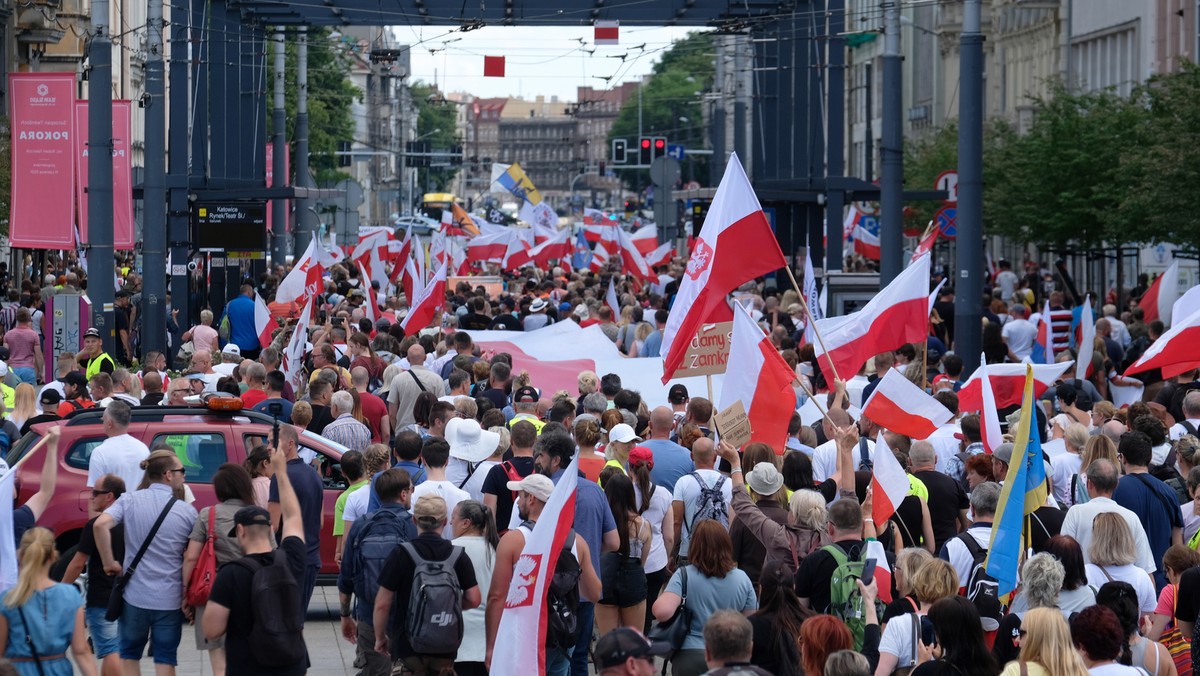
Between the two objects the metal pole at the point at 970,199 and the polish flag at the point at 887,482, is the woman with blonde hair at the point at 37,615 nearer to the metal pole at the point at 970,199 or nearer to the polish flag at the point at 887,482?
the polish flag at the point at 887,482

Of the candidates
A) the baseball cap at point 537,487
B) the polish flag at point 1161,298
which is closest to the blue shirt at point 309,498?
the baseball cap at point 537,487

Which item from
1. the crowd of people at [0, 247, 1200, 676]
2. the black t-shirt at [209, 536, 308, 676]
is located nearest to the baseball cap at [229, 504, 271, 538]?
the crowd of people at [0, 247, 1200, 676]

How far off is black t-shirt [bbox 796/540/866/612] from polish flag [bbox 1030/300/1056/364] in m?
13.0

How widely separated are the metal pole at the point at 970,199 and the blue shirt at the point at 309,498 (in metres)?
11.4

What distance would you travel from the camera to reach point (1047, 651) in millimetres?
7008

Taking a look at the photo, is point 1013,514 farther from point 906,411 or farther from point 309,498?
point 309,498

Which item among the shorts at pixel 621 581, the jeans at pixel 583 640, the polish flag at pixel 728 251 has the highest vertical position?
the polish flag at pixel 728 251

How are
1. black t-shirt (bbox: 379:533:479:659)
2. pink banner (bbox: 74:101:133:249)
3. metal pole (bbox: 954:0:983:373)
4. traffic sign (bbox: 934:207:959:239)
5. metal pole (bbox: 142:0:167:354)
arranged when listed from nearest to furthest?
black t-shirt (bbox: 379:533:479:659), metal pole (bbox: 954:0:983:373), metal pole (bbox: 142:0:167:354), pink banner (bbox: 74:101:133:249), traffic sign (bbox: 934:207:959:239)

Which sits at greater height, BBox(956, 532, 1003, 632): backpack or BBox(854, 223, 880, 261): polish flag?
BBox(854, 223, 880, 261): polish flag

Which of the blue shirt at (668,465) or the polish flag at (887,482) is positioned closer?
the polish flag at (887,482)

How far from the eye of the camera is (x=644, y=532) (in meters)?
10.1

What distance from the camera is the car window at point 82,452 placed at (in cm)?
1268

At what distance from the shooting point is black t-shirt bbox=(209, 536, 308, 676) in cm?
834

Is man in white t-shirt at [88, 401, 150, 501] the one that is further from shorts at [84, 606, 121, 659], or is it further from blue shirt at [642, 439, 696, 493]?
blue shirt at [642, 439, 696, 493]
